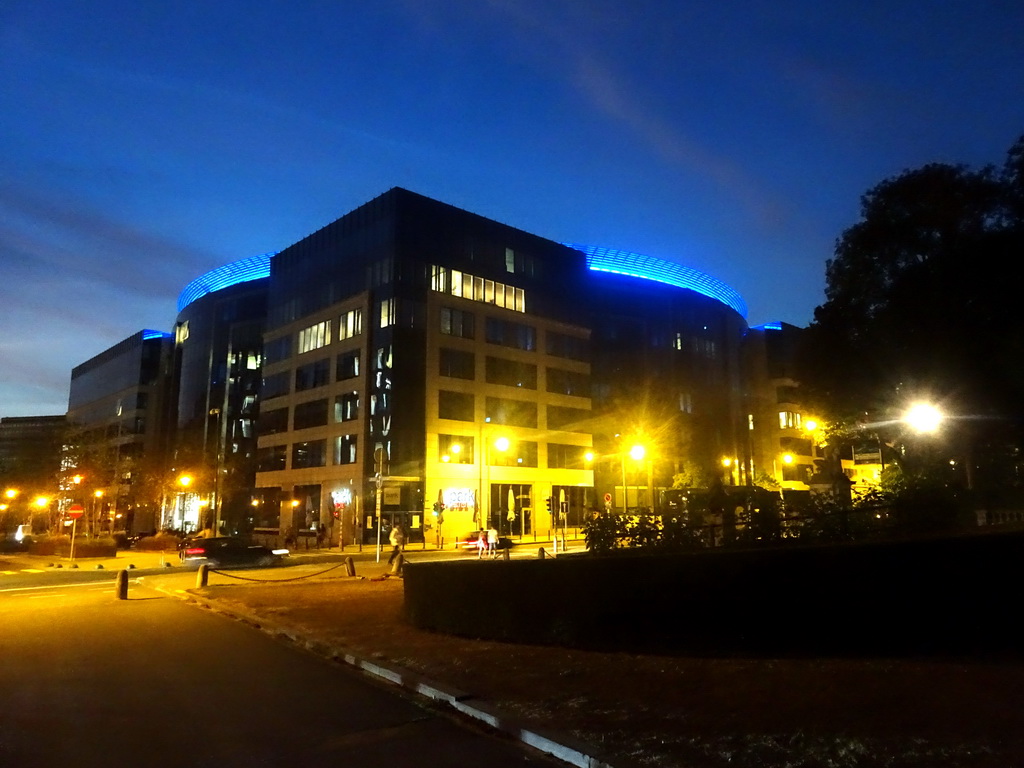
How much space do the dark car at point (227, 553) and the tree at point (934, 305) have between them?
24954mm

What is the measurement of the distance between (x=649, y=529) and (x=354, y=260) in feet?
187

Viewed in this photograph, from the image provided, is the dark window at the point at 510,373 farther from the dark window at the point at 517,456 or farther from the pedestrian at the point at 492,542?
the pedestrian at the point at 492,542

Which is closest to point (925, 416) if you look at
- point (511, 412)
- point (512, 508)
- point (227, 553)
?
point (227, 553)

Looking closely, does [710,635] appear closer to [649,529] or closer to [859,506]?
[649,529]

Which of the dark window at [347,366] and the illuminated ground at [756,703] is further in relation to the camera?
the dark window at [347,366]

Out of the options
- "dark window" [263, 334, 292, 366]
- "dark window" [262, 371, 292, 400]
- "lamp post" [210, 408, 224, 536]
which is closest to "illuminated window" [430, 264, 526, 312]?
"dark window" [263, 334, 292, 366]

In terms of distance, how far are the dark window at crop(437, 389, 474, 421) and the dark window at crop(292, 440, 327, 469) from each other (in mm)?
11266

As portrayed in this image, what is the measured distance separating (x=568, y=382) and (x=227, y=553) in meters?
43.8

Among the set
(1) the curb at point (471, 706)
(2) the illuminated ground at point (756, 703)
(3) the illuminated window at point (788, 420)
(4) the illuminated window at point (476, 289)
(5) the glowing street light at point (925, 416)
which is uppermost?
(4) the illuminated window at point (476, 289)

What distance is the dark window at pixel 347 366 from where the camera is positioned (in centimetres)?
6362

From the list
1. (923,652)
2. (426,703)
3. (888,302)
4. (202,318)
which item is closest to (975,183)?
(888,302)

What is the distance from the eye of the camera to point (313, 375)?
68.8 metres

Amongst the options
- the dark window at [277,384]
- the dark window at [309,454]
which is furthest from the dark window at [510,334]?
the dark window at [277,384]

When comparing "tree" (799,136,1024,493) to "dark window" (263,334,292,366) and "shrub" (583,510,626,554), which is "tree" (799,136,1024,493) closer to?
"shrub" (583,510,626,554)
